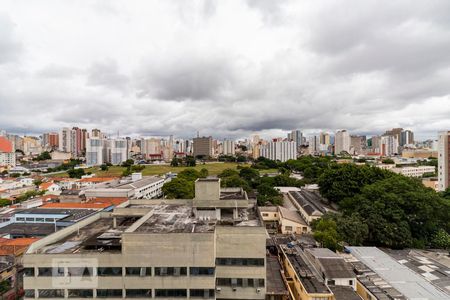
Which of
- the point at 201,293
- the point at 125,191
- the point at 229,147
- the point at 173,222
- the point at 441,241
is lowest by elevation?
the point at 441,241

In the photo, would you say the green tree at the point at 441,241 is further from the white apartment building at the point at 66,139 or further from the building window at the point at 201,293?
the white apartment building at the point at 66,139

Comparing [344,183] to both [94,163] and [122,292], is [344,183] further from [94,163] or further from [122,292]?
[94,163]

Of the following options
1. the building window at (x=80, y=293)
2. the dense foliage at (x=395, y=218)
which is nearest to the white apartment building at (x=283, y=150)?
the dense foliage at (x=395, y=218)

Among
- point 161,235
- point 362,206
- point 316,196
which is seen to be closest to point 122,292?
point 161,235

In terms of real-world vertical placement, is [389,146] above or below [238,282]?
above

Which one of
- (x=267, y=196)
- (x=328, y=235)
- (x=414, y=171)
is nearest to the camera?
(x=328, y=235)

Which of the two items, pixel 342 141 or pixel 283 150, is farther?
pixel 342 141

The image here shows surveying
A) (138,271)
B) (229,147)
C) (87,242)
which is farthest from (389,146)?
(87,242)

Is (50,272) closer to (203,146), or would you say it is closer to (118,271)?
(118,271)
